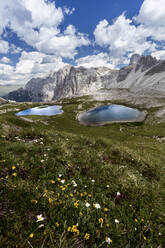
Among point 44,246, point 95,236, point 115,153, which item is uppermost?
point 44,246

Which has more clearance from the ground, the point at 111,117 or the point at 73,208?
the point at 73,208

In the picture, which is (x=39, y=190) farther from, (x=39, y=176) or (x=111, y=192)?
(x=111, y=192)

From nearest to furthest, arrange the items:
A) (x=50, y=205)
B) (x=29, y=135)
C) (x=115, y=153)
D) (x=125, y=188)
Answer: (x=50, y=205) → (x=125, y=188) → (x=115, y=153) → (x=29, y=135)

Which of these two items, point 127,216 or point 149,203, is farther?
point 149,203

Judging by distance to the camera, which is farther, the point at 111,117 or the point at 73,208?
the point at 111,117

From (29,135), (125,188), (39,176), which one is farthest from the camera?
(29,135)

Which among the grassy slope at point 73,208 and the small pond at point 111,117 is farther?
the small pond at point 111,117

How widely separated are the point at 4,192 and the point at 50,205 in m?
1.48

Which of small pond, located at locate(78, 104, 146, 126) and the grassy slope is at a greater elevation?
the grassy slope

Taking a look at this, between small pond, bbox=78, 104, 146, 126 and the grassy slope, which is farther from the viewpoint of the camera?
small pond, bbox=78, 104, 146, 126

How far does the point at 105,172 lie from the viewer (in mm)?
5816

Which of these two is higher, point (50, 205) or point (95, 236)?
point (50, 205)

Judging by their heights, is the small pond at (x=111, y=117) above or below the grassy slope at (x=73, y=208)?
below

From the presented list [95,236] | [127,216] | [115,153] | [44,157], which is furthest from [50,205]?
[115,153]
